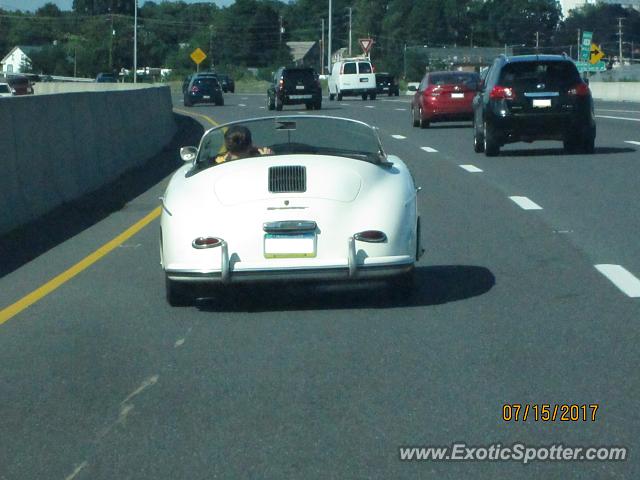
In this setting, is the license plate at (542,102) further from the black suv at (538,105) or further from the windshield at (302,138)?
the windshield at (302,138)

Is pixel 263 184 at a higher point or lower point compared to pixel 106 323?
higher

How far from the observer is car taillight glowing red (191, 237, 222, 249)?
920 centimetres

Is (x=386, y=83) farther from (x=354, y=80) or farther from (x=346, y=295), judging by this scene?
(x=346, y=295)

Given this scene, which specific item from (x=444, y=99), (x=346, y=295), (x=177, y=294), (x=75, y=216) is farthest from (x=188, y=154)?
(x=444, y=99)

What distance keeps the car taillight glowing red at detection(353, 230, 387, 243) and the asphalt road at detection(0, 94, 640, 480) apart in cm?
46

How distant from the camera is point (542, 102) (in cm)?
2448

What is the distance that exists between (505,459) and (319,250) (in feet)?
11.7

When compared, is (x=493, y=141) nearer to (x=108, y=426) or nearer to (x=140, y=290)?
(x=140, y=290)

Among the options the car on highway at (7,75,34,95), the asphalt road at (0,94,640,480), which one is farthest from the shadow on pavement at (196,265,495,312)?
the car on highway at (7,75,34,95)

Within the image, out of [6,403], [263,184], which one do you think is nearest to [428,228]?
[263,184]

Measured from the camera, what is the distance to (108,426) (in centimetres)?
639

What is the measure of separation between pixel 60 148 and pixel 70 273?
6.26 meters

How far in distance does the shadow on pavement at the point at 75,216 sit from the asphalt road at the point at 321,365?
0.12 m

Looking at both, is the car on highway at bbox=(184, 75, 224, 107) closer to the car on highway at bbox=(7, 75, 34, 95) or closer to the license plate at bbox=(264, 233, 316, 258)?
the car on highway at bbox=(7, 75, 34, 95)
